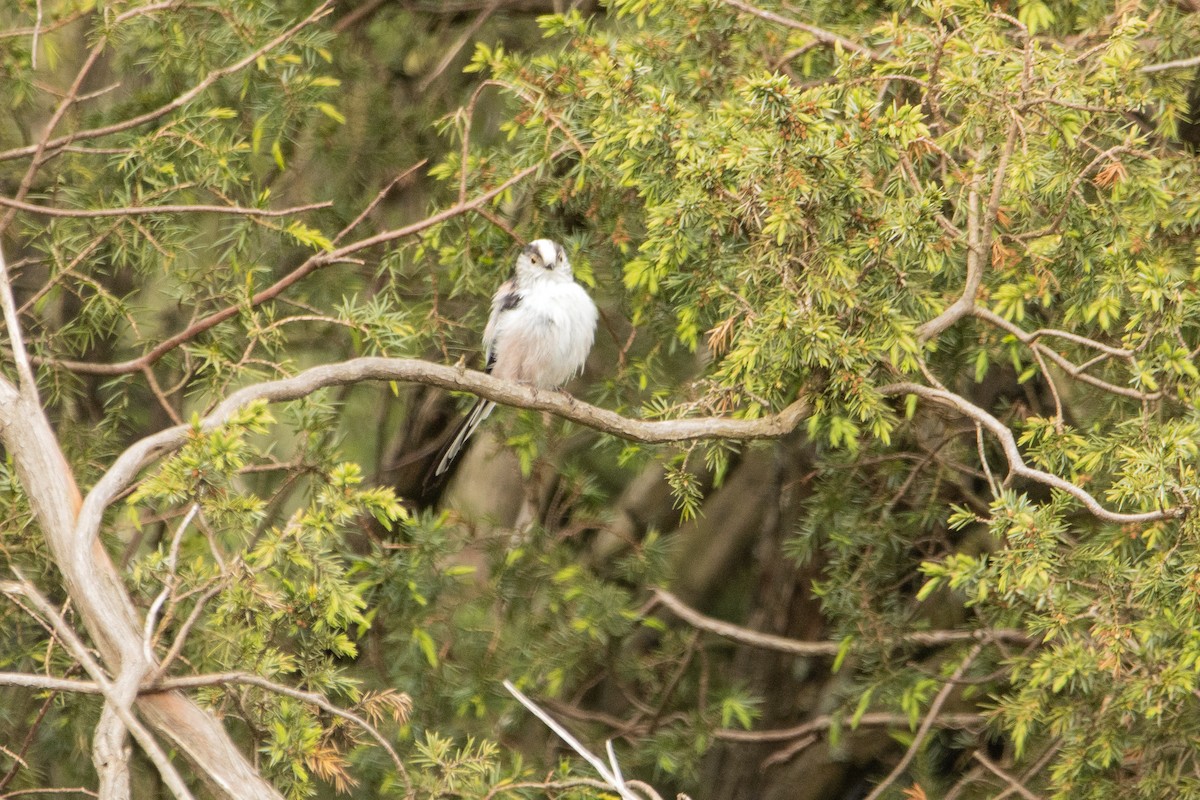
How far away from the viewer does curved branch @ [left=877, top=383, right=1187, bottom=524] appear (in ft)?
9.76

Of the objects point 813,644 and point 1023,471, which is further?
point 813,644

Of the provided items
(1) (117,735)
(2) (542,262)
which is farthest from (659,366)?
(1) (117,735)

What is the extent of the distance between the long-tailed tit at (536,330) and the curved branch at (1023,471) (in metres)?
1.70

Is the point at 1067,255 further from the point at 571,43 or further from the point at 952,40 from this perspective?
the point at 571,43

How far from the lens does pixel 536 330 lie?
5172 millimetres

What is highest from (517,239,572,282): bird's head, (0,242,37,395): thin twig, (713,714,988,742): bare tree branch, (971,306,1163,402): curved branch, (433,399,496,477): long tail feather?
(0,242,37,395): thin twig

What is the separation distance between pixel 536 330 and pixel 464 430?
1.61 feet

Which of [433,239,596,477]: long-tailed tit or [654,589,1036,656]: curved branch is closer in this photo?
[654,589,1036,656]: curved branch

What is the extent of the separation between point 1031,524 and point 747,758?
332 cm

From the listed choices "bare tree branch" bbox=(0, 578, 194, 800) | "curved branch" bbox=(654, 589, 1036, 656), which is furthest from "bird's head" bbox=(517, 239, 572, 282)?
"bare tree branch" bbox=(0, 578, 194, 800)

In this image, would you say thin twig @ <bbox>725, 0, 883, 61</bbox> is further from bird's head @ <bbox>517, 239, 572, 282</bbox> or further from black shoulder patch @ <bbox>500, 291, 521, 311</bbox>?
black shoulder patch @ <bbox>500, 291, 521, 311</bbox>

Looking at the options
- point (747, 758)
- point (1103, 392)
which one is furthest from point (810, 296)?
point (747, 758)

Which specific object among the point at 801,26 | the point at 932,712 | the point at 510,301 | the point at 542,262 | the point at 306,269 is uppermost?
the point at 801,26

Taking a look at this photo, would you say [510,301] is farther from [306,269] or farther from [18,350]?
[18,350]
